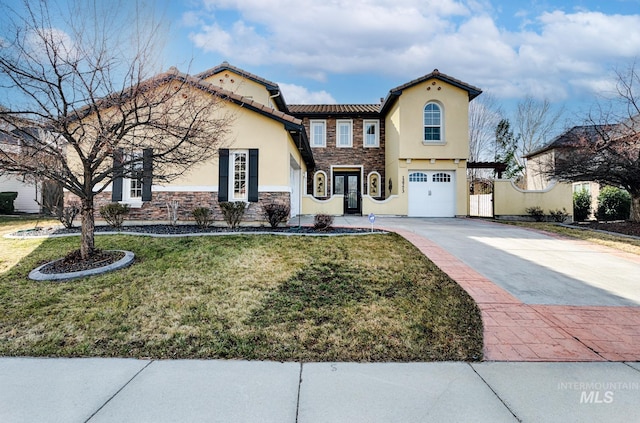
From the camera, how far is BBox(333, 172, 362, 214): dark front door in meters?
19.0

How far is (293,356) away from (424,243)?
5362 mm

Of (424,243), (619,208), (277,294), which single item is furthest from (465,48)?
(277,294)

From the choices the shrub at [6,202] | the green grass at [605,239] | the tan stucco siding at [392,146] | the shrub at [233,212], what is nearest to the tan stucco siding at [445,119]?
the tan stucco siding at [392,146]

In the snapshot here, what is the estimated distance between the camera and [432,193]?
15.9 metres

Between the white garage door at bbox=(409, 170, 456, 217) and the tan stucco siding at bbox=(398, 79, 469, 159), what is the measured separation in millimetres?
1012

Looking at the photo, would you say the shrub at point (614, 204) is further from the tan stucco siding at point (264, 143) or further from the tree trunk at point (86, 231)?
the tree trunk at point (86, 231)

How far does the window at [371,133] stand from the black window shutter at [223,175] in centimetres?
1056

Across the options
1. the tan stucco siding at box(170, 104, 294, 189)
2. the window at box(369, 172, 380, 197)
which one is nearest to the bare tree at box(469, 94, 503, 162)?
the window at box(369, 172, 380, 197)

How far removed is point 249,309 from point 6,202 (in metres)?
21.6

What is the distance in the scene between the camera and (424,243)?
7.52 meters

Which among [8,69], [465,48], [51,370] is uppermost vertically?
[465,48]

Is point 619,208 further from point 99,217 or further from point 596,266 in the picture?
point 99,217

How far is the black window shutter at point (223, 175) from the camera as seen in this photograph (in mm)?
10336

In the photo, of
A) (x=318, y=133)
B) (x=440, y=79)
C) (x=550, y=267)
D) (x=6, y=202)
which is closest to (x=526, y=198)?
(x=440, y=79)
